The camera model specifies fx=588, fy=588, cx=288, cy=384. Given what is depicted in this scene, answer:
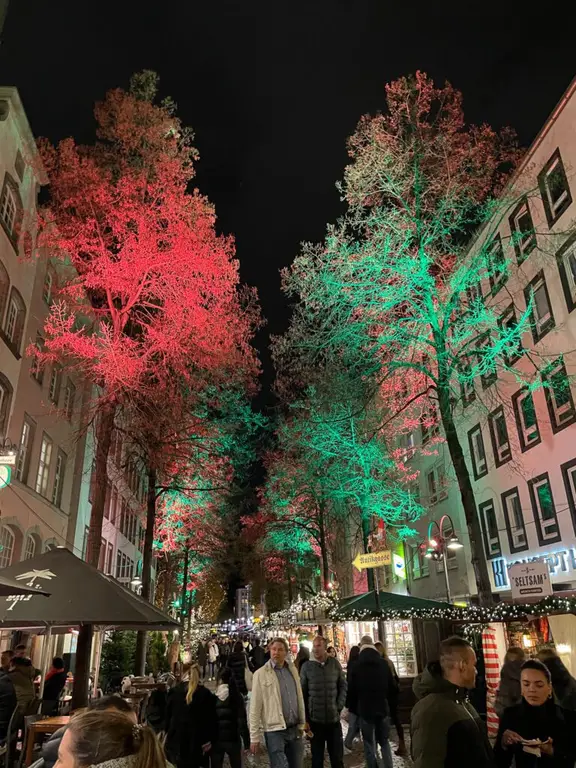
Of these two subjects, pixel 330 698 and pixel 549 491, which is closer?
pixel 330 698

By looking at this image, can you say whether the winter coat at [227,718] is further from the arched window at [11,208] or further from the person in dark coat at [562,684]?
the arched window at [11,208]

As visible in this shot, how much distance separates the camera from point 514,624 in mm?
19547

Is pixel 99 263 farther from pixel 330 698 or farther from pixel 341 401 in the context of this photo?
pixel 330 698

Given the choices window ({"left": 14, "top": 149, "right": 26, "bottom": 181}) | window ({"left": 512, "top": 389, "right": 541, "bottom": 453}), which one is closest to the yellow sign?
window ({"left": 512, "top": 389, "right": 541, "bottom": 453})

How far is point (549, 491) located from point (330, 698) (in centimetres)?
1462

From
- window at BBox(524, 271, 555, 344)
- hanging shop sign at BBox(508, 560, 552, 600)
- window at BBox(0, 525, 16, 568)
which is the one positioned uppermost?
window at BBox(524, 271, 555, 344)

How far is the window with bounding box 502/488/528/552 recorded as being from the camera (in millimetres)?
21781

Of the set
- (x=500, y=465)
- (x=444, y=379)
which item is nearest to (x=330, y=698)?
(x=444, y=379)

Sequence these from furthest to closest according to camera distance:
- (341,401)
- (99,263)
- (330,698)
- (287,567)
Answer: (287,567) → (341,401) → (99,263) → (330,698)

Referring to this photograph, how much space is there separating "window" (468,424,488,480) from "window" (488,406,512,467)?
1.52m

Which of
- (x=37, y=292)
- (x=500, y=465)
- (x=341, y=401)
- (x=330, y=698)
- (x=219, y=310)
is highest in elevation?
(x=37, y=292)

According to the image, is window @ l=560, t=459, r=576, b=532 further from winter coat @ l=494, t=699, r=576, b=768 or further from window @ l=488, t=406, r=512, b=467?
winter coat @ l=494, t=699, r=576, b=768

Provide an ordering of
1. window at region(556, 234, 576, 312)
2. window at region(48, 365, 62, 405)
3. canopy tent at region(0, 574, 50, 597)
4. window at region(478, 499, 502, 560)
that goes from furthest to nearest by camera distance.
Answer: window at region(478, 499, 502, 560) → window at region(48, 365, 62, 405) → window at region(556, 234, 576, 312) → canopy tent at region(0, 574, 50, 597)

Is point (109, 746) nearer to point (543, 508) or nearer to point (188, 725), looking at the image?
point (188, 725)
